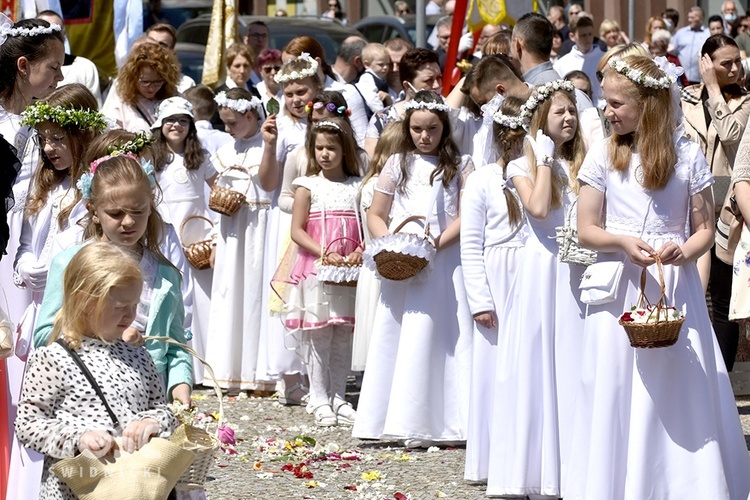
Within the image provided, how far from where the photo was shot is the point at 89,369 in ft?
13.5

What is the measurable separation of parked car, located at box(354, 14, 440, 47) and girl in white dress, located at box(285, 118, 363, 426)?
14.2m

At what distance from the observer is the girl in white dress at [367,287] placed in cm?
864

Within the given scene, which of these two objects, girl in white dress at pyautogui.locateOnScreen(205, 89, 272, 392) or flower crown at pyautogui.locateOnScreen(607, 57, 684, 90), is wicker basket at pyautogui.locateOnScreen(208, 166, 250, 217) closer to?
girl in white dress at pyautogui.locateOnScreen(205, 89, 272, 392)

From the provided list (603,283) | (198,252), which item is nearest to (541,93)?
(603,283)

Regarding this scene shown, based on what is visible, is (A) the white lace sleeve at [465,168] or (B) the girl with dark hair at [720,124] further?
(B) the girl with dark hair at [720,124]

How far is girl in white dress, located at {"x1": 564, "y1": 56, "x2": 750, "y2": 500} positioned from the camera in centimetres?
586

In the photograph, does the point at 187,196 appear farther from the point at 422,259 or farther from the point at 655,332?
the point at 655,332

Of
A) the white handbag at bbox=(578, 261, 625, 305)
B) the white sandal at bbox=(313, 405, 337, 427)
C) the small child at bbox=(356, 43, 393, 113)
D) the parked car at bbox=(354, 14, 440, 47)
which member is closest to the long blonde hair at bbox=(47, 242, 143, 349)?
the white handbag at bbox=(578, 261, 625, 305)

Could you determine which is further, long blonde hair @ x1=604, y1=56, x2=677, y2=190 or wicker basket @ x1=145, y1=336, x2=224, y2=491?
long blonde hair @ x1=604, y1=56, x2=677, y2=190

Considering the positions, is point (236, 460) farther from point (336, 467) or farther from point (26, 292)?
point (26, 292)

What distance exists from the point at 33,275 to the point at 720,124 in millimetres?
5287

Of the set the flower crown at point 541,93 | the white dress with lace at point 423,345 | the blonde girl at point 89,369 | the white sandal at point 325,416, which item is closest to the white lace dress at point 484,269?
the flower crown at point 541,93

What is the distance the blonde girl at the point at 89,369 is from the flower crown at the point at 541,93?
3.23 meters

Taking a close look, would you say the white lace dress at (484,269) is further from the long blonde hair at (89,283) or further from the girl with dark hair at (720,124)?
the long blonde hair at (89,283)
